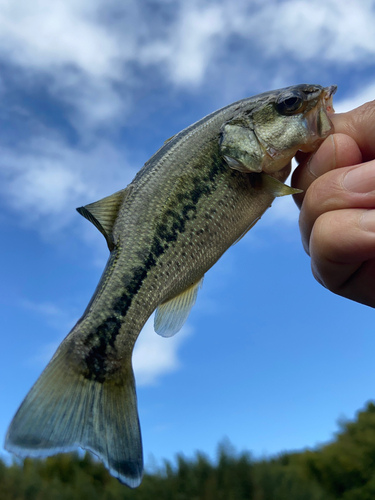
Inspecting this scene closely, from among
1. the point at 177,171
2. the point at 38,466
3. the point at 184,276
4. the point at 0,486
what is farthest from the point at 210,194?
the point at 38,466

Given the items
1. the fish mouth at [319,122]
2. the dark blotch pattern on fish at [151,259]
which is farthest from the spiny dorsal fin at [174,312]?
the fish mouth at [319,122]

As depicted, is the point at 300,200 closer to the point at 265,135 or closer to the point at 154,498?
the point at 265,135

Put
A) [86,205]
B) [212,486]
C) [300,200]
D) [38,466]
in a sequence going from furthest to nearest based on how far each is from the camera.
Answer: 1. [38,466]
2. [212,486]
3. [300,200]
4. [86,205]

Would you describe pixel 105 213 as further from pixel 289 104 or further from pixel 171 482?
pixel 171 482

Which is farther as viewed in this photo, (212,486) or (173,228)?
(212,486)

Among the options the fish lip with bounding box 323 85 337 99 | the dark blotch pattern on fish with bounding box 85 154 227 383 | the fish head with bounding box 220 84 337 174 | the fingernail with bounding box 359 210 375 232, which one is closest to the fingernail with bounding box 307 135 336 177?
the fish head with bounding box 220 84 337 174

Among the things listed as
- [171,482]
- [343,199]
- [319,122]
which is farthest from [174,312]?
[171,482]
